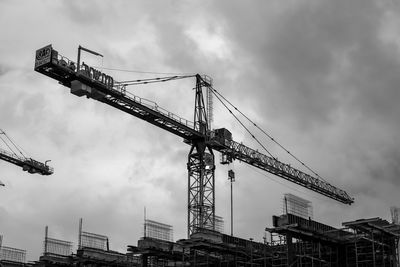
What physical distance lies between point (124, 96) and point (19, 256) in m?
32.0

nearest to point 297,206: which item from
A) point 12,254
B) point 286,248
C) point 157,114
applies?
point 286,248

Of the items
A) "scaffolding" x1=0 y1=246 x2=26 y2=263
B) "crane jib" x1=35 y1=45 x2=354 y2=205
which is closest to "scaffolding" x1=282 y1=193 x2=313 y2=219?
"crane jib" x1=35 y1=45 x2=354 y2=205

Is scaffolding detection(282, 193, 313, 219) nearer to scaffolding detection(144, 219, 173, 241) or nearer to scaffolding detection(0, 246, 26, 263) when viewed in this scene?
scaffolding detection(144, 219, 173, 241)

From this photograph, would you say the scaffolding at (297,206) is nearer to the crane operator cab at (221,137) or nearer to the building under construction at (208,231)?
the building under construction at (208,231)

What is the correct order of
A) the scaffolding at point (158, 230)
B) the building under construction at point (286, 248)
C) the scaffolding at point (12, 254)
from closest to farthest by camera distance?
the building under construction at point (286, 248) < the scaffolding at point (158, 230) < the scaffolding at point (12, 254)

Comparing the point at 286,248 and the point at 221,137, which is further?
the point at 221,137

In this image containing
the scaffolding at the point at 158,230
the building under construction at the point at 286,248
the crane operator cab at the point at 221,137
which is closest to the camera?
the building under construction at the point at 286,248

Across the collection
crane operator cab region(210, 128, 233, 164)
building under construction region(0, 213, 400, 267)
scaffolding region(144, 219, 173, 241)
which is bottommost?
building under construction region(0, 213, 400, 267)

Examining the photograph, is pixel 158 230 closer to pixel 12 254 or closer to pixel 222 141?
pixel 222 141

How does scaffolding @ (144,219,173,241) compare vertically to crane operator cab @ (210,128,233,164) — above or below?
below

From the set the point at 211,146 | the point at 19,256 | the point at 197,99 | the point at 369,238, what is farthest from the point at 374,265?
the point at 19,256

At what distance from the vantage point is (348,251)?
60344 mm

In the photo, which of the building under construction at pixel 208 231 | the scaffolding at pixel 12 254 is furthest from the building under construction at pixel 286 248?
the scaffolding at pixel 12 254

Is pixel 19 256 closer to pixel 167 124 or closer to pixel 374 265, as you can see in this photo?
pixel 167 124
